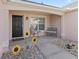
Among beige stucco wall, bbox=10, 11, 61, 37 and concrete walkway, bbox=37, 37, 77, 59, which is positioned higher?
beige stucco wall, bbox=10, 11, 61, 37

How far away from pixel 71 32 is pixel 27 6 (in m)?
4.88

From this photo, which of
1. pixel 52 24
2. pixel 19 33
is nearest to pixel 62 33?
pixel 52 24

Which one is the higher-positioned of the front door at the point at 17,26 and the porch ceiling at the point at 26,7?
the porch ceiling at the point at 26,7

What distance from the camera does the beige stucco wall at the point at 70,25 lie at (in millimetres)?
8508

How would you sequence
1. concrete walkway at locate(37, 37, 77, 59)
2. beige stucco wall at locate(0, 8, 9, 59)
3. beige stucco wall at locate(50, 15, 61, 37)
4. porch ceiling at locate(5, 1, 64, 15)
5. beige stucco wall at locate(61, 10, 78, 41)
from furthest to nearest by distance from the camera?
beige stucco wall at locate(50, 15, 61, 37)
beige stucco wall at locate(61, 10, 78, 41)
porch ceiling at locate(5, 1, 64, 15)
beige stucco wall at locate(0, 8, 9, 59)
concrete walkway at locate(37, 37, 77, 59)

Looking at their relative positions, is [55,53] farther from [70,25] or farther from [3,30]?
[70,25]

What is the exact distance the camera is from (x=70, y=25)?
30.6ft

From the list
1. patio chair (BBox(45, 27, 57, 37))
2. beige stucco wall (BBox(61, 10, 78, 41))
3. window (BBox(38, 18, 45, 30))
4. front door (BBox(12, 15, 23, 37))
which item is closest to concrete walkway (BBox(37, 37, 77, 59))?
beige stucco wall (BBox(61, 10, 78, 41))

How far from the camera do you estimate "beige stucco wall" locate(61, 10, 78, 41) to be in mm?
8508

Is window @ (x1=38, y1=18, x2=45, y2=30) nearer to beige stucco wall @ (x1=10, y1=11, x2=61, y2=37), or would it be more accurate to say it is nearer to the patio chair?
beige stucco wall @ (x1=10, y1=11, x2=61, y2=37)

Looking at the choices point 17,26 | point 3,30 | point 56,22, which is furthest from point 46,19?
point 3,30

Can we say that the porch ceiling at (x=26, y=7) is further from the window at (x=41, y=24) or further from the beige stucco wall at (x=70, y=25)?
the window at (x=41, y=24)

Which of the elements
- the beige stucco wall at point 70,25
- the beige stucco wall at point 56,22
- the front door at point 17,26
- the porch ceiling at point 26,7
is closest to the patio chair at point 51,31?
the beige stucco wall at point 56,22

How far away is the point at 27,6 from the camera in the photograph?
752 cm
